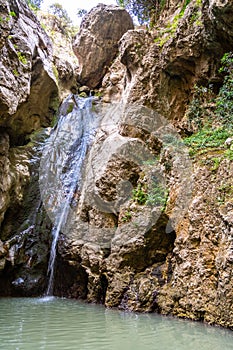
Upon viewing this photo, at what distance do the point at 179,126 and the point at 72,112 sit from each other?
758 cm

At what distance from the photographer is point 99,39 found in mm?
19656

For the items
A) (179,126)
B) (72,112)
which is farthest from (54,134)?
(179,126)

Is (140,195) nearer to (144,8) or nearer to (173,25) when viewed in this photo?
(173,25)

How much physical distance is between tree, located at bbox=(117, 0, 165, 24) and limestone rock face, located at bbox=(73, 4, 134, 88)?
620 millimetres

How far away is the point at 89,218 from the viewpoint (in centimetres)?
994

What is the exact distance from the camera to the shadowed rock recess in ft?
21.0

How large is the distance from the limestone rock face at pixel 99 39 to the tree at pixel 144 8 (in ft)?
2.03

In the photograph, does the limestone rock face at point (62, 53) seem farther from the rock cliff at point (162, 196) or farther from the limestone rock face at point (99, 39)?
the rock cliff at point (162, 196)

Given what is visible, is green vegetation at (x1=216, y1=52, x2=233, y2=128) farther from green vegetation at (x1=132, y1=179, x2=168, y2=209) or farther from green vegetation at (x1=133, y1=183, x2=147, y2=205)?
green vegetation at (x1=133, y1=183, x2=147, y2=205)

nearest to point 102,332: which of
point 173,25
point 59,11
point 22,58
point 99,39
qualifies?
point 22,58

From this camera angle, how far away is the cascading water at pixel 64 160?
37.7 feet

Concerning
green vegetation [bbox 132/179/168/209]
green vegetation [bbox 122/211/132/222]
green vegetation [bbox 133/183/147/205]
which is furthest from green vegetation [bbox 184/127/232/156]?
green vegetation [bbox 122/211/132/222]

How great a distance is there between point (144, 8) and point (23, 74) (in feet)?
34.0

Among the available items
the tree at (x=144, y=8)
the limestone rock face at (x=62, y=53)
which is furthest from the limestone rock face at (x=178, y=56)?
the limestone rock face at (x=62, y=53)
